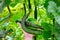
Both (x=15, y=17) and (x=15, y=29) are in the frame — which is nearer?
(x=15, y=17)

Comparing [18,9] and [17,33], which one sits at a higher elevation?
[18,9]

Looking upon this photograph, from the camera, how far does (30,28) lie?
0.51m

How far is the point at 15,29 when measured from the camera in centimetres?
75

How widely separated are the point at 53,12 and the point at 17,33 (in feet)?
1.32

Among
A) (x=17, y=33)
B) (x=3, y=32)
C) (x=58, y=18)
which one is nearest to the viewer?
(x=58, y=18)

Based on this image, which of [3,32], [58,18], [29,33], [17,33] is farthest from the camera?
[17,33]

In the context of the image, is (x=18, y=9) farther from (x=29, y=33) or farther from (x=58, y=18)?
(x=58, y=18)

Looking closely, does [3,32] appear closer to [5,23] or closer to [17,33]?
[5,23]

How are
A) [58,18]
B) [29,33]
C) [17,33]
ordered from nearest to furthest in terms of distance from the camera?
[58,18], [29,33], [17,33]

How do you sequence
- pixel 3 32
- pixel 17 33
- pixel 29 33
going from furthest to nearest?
pixel 17 33 → pixel 3 32 → pixel 29 33

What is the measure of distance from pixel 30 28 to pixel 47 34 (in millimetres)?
112

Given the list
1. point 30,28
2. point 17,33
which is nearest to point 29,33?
point 30,28

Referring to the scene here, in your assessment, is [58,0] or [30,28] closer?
[58,0]

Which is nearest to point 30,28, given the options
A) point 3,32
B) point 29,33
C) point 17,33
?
point 29,33
